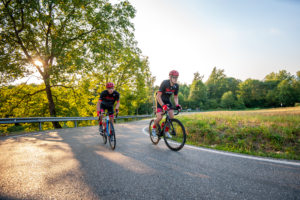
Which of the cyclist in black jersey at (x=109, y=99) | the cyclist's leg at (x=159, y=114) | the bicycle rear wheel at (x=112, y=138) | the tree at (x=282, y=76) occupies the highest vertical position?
the tree at (x=282, y=76)

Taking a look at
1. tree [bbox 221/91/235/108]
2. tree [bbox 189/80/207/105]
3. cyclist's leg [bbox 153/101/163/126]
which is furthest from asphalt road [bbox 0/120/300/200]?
tree [bbox 221/91/235/108]

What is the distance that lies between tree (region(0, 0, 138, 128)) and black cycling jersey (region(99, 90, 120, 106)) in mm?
6344

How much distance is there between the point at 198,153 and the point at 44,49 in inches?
448

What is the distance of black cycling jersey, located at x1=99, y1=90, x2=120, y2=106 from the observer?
5.51m

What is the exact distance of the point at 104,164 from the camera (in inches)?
123

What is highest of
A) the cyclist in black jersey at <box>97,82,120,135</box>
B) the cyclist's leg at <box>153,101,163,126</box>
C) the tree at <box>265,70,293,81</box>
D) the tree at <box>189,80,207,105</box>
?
the tree at <box>265,70,293,81</box>

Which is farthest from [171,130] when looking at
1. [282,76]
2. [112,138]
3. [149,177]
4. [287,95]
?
[282,76]

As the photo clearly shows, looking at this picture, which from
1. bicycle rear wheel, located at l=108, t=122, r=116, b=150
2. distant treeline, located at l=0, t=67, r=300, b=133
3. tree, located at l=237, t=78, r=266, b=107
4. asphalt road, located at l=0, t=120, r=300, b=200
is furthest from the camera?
tree, located at l=237, t=78, r=266, b=107

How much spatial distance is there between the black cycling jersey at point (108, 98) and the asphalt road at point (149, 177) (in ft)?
8.03

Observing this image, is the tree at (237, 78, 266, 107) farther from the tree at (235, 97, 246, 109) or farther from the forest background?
the forest background

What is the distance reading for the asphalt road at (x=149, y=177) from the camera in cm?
195

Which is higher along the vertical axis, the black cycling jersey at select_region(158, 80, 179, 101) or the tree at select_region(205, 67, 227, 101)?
the tree at select_region(205, 67, 227, 101)

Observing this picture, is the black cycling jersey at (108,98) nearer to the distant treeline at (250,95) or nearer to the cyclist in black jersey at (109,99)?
the cyclist in black jersey at (109,99)

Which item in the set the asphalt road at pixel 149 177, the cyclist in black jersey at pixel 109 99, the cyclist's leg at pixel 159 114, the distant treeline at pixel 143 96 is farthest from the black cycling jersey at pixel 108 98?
the distant treeline at pixel 143 96
